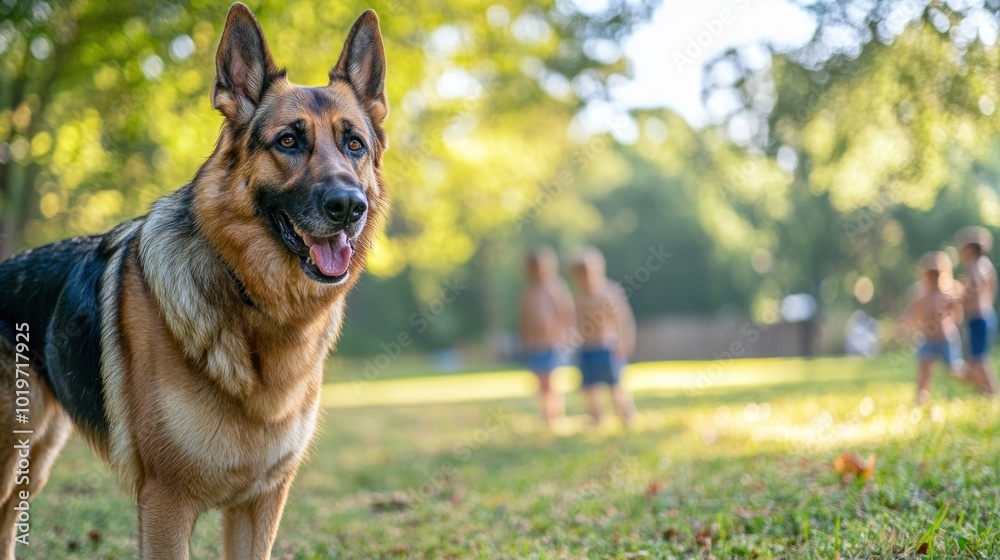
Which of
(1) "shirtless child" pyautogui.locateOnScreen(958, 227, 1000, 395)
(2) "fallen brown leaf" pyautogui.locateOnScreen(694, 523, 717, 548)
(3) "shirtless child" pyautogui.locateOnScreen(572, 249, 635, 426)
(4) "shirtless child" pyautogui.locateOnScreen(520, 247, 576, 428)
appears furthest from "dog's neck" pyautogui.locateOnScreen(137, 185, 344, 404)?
(1) "shirtless child" pyautogui.locateOnScreen(958, 227, 1000, 395)

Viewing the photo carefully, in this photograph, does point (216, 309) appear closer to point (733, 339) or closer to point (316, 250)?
point (316, 250)

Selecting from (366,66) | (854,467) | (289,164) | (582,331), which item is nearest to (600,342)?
(582,331)

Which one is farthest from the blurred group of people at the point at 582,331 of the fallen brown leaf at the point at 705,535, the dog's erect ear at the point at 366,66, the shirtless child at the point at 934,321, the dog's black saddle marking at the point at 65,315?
the dog's black saddle marking at the point at 65,315

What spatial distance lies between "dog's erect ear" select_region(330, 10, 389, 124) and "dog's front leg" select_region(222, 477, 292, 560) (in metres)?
1.99

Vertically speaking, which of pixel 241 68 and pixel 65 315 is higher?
pixel 241 68

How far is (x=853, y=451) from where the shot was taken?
19.8ft

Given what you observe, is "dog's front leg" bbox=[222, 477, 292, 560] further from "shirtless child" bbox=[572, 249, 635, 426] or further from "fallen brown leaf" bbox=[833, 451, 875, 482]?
"shirtless child" bbox=[572, 249, 635, 426]

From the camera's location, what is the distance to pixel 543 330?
1191cm

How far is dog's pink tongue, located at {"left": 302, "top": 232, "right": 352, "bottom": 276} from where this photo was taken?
11.6 feet

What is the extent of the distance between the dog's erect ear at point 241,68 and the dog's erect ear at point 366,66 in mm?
403

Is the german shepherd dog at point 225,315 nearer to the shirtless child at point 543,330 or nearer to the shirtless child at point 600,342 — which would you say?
the shirtless child at point 600,342

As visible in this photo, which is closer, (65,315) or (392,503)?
(65,315)

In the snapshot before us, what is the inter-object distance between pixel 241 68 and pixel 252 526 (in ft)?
7.19

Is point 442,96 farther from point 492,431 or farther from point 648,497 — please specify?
point 648,497
